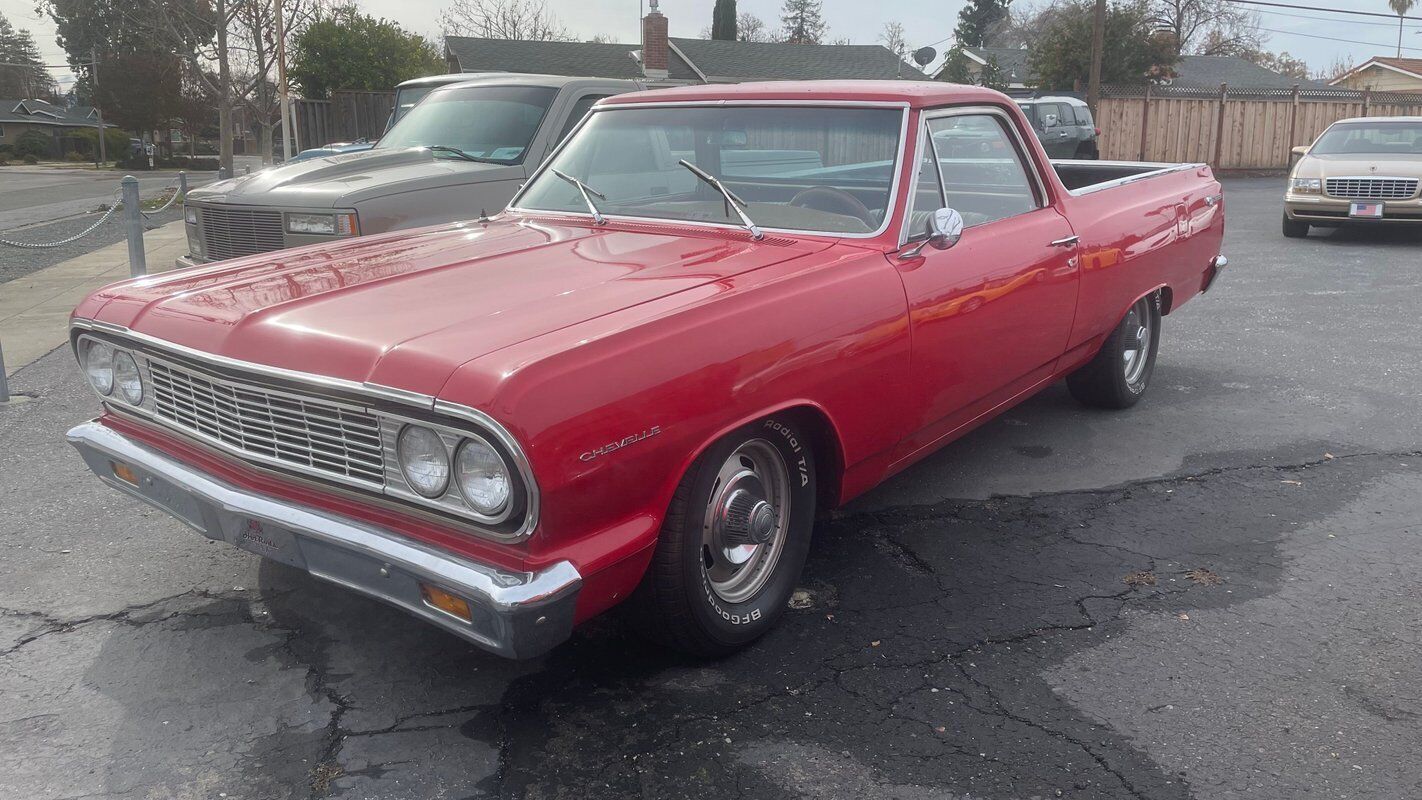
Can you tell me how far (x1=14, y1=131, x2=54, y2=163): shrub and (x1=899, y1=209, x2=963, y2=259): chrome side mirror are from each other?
63.3 metres

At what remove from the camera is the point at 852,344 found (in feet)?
10.3

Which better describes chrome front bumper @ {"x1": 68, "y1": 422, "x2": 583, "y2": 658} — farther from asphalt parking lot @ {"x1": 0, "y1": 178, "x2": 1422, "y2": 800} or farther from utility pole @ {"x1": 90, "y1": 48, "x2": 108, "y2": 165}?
utility pole @ {"x1": 90, "y1": 48, "x2": 108, "y2": 165}

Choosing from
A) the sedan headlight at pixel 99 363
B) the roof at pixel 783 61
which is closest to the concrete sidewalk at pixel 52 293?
the sedan headlight at pixel 99 363

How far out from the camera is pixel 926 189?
3.75 metres

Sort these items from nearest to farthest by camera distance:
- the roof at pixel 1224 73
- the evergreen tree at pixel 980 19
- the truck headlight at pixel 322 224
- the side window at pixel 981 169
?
1. the side window at pixel 981 169
2. the truck headlight at pixel 322 224
3. the roof at pixel 1224 73
4. the evergreen tree at pixel 980 19

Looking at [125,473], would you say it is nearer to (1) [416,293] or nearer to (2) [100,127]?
(1) [416,293]

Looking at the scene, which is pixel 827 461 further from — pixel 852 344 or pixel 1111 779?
pixel 1111 779

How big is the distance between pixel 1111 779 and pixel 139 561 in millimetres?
3121

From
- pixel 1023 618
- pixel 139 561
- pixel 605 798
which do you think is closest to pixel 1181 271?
pixel 1023 618

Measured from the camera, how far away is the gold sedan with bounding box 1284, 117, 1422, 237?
11.5 meters

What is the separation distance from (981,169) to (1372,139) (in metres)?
10.7

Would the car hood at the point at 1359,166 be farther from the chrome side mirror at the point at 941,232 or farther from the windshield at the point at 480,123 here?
the chrome side mirror at the point at 941,232

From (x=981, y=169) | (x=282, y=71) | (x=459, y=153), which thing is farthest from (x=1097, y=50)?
(x=981, y=169)

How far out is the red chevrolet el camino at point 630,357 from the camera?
240 centimetres
